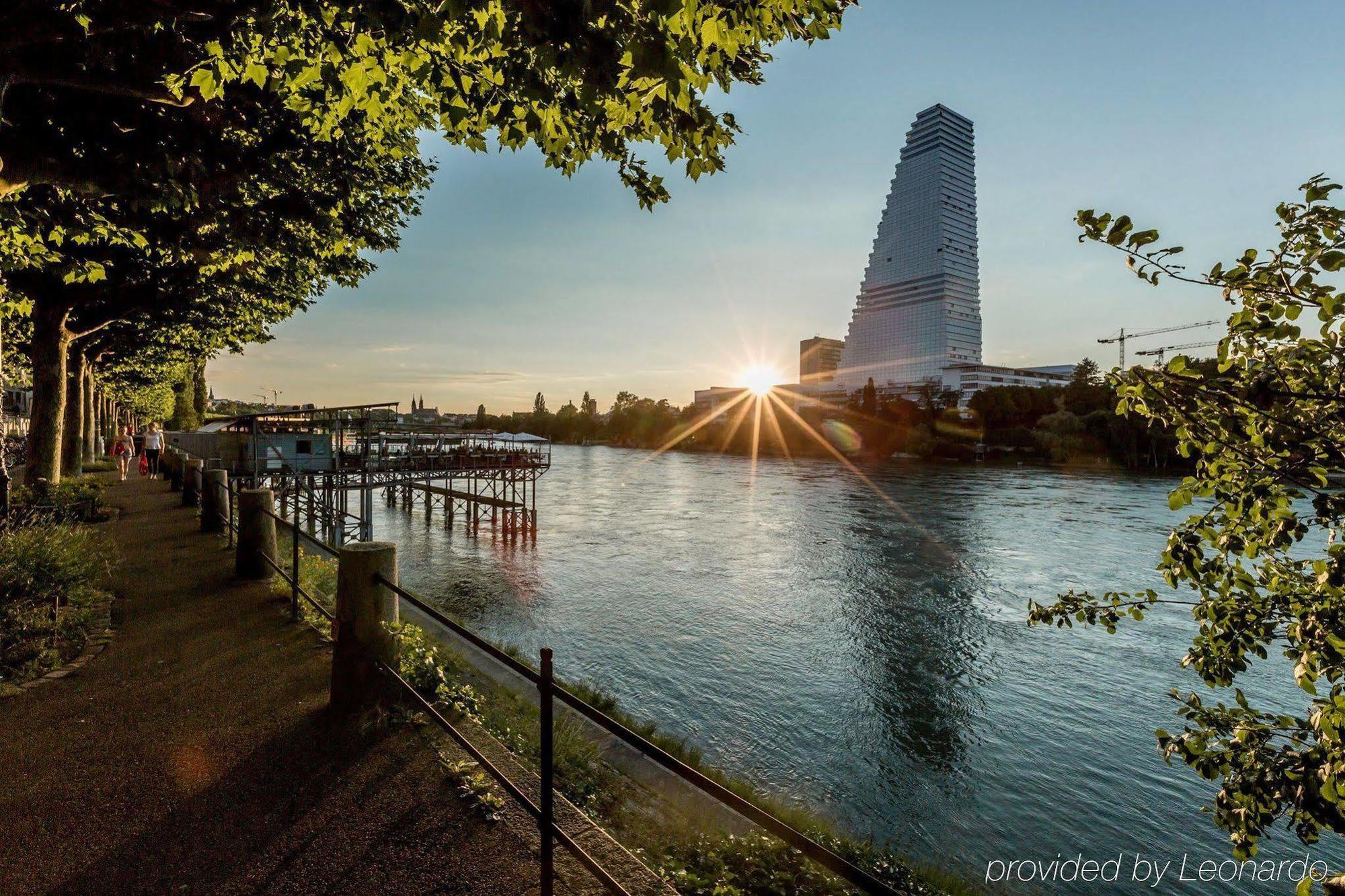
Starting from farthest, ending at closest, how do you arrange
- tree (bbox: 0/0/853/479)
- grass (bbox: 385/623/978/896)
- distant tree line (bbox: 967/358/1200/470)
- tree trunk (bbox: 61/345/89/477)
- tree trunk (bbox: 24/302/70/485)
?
distant tree line (bbox: 967/358/1200/470) < tree trunk (bbox: 61/345/89/477) < tree trunk (bbox: 24/302/70/485) < grass (bbox: 385/623/978/896) < tree (bbox: 0/0/853/479)

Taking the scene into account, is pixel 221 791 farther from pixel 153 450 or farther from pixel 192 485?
pixel 153 450

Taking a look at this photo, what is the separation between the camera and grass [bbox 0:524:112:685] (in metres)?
5.74

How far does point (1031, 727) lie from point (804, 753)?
211 inches

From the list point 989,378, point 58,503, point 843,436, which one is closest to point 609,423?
point 843,436

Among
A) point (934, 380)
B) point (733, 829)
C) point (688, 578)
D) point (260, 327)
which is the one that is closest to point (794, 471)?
point (688, 578)

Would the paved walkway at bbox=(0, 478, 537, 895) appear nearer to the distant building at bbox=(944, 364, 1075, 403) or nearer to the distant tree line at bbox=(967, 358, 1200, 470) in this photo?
the distant tree line at bbox=(967, 358, 1200, 470)

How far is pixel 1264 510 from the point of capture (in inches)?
104

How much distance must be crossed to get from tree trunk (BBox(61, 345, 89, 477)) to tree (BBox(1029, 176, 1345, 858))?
2520 centimetres

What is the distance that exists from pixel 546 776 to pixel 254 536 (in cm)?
763

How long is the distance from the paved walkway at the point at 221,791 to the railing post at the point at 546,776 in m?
0.25

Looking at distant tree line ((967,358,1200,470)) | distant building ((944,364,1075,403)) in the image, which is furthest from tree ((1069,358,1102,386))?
distant building ((944,364,1075,403))

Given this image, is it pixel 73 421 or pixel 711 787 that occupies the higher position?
pixel 73 421

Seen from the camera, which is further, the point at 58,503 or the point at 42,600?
the point at 58,503

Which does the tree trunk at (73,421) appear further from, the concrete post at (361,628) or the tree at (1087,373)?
the tree at (1087,373)
